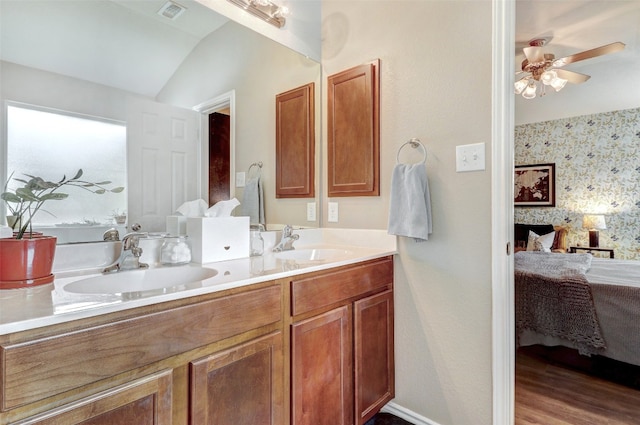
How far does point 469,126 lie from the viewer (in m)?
1.48

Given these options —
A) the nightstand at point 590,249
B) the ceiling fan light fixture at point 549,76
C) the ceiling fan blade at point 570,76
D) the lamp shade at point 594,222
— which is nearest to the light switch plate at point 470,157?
the ceiling fan light fixture at point 549,76

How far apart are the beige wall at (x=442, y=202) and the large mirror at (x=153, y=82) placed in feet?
2.16

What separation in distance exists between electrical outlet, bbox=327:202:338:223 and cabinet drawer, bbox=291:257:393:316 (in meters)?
0.45

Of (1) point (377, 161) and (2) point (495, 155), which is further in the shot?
(1) point (377, 161)

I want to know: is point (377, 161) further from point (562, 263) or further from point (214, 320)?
point (562, 263)

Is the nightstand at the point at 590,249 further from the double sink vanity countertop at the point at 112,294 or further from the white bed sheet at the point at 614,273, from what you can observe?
the double sink vanity countertop at the point at 112,294

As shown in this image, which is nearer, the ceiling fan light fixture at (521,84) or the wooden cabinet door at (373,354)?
the wooden cabinet door at (373,354)

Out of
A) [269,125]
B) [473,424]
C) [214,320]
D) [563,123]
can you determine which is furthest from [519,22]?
[214,320]

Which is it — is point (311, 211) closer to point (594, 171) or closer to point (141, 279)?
point (141, 279)

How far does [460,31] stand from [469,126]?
0.44 m

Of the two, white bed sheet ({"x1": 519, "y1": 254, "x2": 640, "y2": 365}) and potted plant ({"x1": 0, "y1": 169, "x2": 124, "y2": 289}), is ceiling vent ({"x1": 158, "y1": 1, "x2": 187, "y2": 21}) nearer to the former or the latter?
potted plant ({"x1": 0, "y1": 169, "x2": 124, "y2": 289})

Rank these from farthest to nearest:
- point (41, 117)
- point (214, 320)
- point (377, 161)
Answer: point (377, 161) < point (41, 117) < point (214, 320)

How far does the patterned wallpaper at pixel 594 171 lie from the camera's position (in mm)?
4289

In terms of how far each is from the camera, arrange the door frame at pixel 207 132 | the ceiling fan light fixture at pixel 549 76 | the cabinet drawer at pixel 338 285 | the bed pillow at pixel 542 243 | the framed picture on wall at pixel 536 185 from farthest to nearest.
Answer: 1. the framed picture on wall at pixel 536 185
2. the bed pillow at pixel 542 243
3. the ceiling fan light fixture at pixel 549 76
4. the door frame at pixel 207 132
5. the cabinet drawer at pixel 338 285
